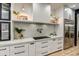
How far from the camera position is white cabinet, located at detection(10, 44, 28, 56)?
6.57 ft

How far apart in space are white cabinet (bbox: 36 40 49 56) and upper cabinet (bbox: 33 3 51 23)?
1.37 ft

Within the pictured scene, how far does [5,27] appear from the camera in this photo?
6.77 feet

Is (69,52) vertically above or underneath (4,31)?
underneath

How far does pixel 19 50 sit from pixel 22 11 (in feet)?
2.31

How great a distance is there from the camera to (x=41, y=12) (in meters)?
2.17

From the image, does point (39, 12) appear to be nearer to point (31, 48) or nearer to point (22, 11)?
point (22, 11)

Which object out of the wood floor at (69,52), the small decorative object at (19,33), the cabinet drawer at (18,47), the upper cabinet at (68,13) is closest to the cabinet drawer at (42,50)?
the wood floor at (69,52)

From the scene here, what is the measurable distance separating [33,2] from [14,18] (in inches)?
17.6

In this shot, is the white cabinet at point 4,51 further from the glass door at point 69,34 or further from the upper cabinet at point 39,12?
the glass door at point 69,34

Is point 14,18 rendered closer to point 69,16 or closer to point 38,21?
point 38,21

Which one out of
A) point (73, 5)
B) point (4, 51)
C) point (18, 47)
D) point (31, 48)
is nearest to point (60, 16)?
point (73, 5)

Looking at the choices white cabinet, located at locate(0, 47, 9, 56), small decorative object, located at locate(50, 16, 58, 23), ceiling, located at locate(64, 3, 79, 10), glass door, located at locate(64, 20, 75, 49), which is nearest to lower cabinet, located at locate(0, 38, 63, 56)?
white cabinet, located at locate(0, 47, 9, 56)

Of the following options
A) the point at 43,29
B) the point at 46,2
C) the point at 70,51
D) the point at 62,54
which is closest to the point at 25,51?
the point at 43,29

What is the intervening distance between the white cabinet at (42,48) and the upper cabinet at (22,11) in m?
0.49
